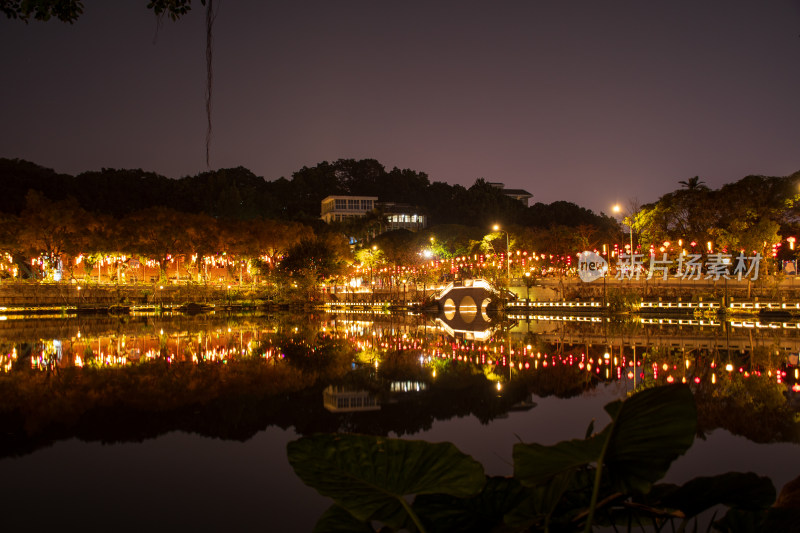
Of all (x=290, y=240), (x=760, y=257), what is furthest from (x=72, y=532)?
(x=290, y=240)

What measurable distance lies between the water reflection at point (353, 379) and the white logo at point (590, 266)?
24768mm

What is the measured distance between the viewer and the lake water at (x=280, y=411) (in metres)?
5.67

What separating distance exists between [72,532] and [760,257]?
42046mm

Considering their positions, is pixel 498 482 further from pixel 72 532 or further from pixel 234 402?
pixel 234 402

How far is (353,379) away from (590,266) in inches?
1635

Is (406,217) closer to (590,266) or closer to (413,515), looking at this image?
(590,266)

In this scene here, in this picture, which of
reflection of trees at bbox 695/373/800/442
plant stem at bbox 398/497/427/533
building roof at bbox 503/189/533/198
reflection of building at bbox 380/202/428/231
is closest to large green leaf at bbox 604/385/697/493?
plant stem at bbox 398/497/427/533

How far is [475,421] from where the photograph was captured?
28.2ft

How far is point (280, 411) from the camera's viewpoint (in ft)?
30.3

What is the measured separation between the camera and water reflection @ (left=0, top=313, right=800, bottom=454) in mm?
8516

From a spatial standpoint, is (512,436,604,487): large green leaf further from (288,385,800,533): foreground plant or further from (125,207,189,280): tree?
(125,207,189,280): tree

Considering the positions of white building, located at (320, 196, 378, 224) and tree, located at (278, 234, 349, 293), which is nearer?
tree, located at (278, 234, 349, 293)

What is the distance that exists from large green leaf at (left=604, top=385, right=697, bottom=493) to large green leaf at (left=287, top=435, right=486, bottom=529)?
41 centimetres

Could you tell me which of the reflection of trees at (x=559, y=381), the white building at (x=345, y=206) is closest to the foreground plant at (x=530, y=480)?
the reflection of trees at (x=559, y=381)
